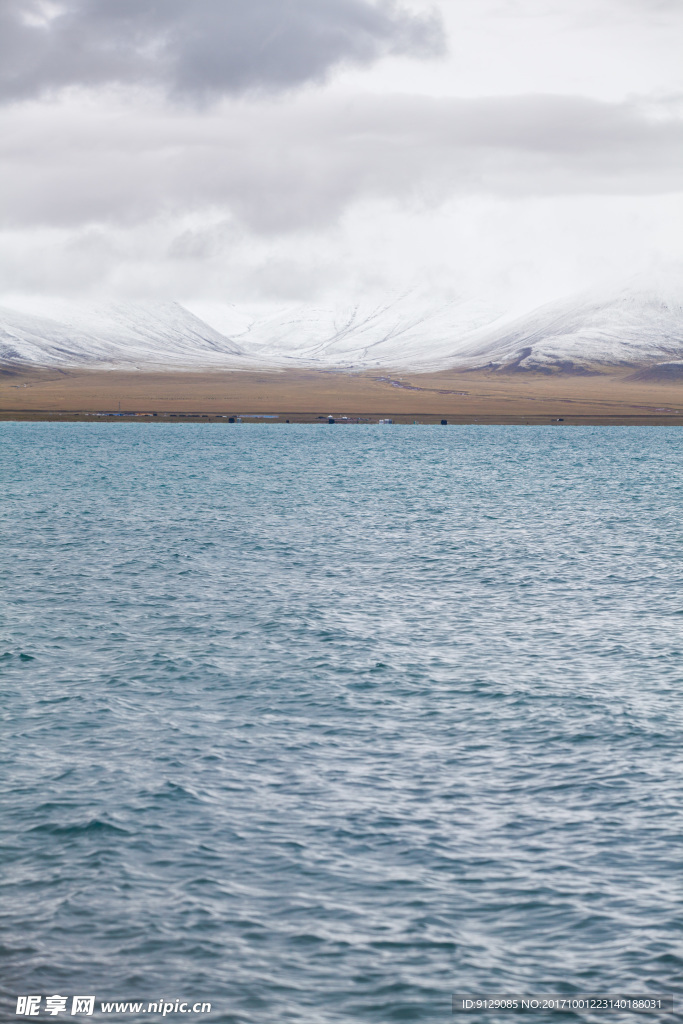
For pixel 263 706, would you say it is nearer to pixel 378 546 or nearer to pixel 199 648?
pixel 199 648

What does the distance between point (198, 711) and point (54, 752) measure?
5.74 m

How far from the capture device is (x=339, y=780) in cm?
2998

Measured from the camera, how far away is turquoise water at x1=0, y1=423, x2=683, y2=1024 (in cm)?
2114

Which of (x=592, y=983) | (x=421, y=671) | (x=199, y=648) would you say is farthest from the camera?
(x=199, y=648)

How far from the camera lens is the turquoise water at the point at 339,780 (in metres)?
21.1

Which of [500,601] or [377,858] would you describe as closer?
[377,858]

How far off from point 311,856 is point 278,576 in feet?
126

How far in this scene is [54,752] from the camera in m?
32.3

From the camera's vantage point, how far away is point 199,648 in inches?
1791

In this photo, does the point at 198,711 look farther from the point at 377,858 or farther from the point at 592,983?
the point at 592,983

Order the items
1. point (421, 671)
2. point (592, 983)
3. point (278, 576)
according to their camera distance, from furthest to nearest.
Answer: point (278, 576)
point (421, 671)
point (592, 983)

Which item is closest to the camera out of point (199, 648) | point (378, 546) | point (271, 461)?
point (199, 648)

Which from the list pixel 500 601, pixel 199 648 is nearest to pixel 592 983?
pixel 199 648

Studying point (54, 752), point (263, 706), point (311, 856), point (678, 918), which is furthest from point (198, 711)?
point (678, 918)
